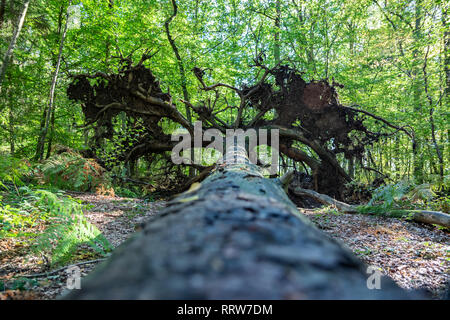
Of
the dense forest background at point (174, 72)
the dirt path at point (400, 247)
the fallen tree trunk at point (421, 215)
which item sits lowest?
the dirt path at point (400, 247)

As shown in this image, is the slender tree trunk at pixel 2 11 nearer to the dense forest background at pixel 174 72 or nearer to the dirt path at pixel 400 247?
the dense forest background at pixel 174 72

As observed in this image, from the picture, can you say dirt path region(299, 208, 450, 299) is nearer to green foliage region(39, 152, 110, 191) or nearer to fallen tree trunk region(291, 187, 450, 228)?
fallen tree trunk region(291, 187, 450, 228)

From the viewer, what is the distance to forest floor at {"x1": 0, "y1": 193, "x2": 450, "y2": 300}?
244cm

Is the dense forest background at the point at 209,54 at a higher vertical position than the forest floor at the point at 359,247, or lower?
higher

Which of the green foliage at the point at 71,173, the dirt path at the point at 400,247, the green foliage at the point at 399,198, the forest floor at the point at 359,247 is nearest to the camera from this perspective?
the forest floor at the point at 359,247

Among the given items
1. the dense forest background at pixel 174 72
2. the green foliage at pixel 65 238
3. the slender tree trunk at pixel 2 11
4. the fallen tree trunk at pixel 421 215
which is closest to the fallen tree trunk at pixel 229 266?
the green foliage at pixel 65 238

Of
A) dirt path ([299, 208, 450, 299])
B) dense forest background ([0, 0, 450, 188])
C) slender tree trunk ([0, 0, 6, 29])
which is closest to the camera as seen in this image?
dirt path ([299, 208, 450, 299])

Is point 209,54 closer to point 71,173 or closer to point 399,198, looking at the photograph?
point 71,173

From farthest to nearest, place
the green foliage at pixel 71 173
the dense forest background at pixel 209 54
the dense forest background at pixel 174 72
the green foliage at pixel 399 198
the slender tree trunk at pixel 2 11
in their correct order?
the dense forest background at pixel 209 54
the slender tree trunk at pixel 2 11
the dense forest background at pixel 174 72
the green foliage at pixel 71 173
the green foliage at pixel 399 198

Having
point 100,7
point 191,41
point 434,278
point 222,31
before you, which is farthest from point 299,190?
point 100,7

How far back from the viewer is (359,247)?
3.94 m

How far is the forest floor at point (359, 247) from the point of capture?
8.00 feet

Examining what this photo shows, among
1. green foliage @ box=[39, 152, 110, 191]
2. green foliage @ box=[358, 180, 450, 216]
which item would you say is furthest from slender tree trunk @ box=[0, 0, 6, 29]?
green foliage @ box=[358, 180, 450, 216]

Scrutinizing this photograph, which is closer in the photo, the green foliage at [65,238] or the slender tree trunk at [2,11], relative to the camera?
the green foliage at [65,238]
